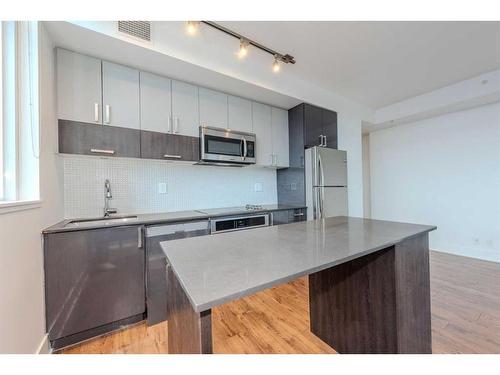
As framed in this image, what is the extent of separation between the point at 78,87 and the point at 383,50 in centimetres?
305

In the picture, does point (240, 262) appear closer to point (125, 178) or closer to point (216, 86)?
point (125, 178)

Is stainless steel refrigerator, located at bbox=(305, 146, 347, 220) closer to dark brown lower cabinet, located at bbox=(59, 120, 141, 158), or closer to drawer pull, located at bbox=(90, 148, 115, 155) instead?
dark brown lower cabinet, located at bbox=(59, 120, 141, 158)

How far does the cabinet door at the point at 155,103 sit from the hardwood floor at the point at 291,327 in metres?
1.83

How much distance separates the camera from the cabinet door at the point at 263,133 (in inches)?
112

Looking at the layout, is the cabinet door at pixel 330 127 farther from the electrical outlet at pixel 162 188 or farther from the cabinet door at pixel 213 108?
the electrical outlet at pixel 162 188

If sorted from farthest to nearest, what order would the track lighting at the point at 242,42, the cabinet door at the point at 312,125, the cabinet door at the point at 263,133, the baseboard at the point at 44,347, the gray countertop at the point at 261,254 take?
the cabinet door at the point at 312,125 → the cabinet door at the point at 263,133 → the track lighting at the point at 242,42 → the baseboard at the point at 44,347 → the gray countertop at the point at 261,254

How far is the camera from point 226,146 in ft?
8.22

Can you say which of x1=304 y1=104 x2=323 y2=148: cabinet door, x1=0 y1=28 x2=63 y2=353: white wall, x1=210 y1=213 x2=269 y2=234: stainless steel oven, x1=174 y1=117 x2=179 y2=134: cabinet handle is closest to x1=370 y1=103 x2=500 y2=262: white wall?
x1=304 y1=104 x2=323 y2=148: cabinet door

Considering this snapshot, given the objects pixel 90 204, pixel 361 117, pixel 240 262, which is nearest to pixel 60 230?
pixel 90 204

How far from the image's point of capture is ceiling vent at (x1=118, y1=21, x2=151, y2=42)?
5.46 ft

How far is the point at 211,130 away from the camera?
2.40m

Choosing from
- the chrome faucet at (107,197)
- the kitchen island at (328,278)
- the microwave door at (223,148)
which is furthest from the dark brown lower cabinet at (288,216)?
the chrome faucet at (107,197)
